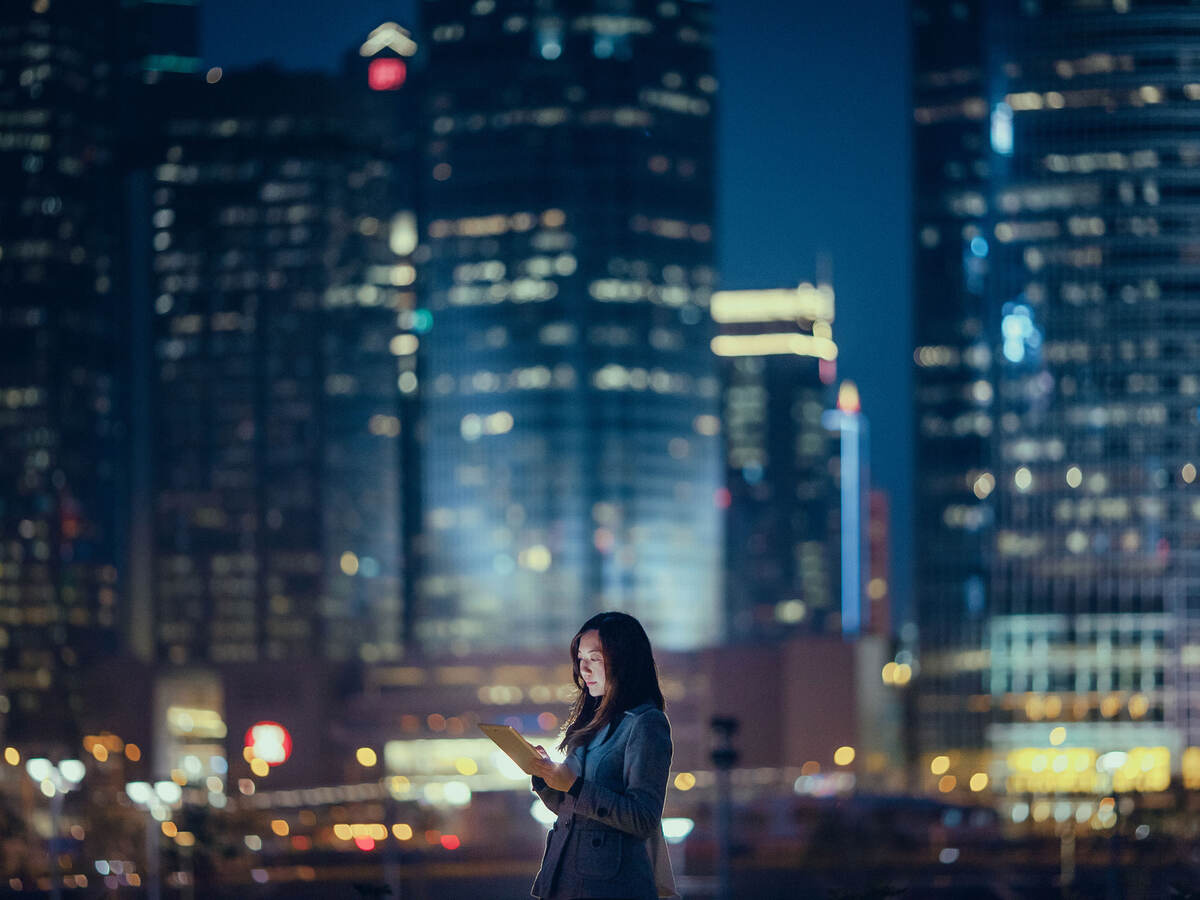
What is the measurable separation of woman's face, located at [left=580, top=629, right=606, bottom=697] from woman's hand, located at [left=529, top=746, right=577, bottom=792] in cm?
62

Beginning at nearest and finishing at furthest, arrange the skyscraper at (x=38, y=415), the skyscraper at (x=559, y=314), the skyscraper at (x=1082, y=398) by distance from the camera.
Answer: the skyscraper at (x=1082, y=398), the skyscraper at (x=38, y=415), the skyscraper at (x=559, y=314)

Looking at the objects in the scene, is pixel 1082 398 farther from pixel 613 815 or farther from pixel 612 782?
pixel 613 815

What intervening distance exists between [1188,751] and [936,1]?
66.4m

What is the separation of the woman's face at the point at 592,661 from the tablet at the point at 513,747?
2.34 feet

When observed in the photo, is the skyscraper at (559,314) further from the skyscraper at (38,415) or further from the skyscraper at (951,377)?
the skyscraper at (38,415)

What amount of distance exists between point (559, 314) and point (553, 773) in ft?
611

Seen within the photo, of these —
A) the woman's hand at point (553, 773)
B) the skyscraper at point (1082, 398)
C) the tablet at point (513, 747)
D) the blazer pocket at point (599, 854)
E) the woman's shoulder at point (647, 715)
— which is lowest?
the blazer pocket at point (599, 854)

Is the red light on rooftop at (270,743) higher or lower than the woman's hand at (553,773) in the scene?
lower

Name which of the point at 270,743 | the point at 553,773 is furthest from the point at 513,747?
the point at 270,743

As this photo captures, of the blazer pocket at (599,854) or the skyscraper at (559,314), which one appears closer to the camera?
the blazer pocket at (599,854)

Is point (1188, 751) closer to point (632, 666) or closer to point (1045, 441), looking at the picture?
point (1045, 441)

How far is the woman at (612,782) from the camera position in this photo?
32.2ft

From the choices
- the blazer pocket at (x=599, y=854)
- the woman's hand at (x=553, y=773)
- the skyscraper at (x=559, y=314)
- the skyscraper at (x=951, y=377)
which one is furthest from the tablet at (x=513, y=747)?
the skyscraper at (x=559, y=314)

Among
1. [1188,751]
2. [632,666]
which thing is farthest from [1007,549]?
[632,666]
